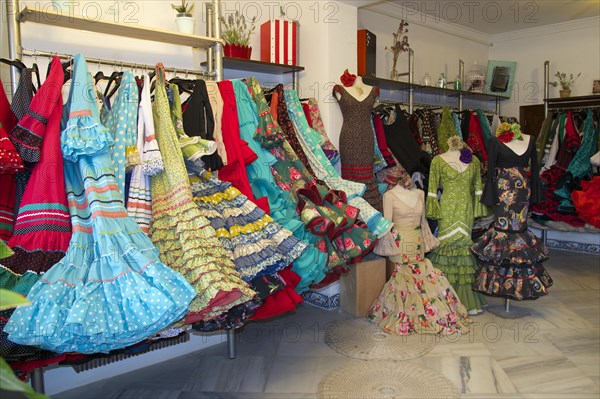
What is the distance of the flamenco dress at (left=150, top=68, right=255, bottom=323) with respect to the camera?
182 centimetres

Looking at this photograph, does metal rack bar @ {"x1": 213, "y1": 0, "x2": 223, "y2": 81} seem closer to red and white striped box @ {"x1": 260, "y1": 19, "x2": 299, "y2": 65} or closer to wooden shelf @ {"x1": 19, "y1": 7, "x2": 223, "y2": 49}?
wooden shelf @ {"x1": 19, "y1": 7, "x2": 223, "y2": 49}

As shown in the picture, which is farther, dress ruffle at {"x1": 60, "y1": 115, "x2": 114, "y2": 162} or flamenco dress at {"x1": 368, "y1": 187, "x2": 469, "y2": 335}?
flamenco dress at {"x1": 368, "y1": 187, "x2": 469, "y2": 335}

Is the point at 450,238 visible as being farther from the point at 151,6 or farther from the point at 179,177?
the point at 151,6

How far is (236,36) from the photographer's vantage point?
11.4 feet

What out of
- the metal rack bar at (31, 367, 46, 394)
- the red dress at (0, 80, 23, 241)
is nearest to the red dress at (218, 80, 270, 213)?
the red dress at (0, 80, 23, 241)

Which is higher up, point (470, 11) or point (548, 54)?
point (470, 11)

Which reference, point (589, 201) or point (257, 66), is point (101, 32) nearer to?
point (257, 66)

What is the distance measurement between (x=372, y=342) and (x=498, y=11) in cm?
423

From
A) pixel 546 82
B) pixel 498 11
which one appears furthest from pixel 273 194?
pixel 546 82

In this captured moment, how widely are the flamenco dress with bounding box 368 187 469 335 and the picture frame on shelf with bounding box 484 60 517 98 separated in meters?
3.30

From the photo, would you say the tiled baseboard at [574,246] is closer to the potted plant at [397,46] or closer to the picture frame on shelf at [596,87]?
the picture frame on shelf at [596,87]

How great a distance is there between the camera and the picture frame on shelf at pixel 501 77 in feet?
20.5

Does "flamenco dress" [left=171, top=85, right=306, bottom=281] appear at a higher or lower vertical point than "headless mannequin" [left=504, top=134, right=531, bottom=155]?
lower

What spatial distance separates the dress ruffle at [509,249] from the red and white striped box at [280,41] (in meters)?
1.94
